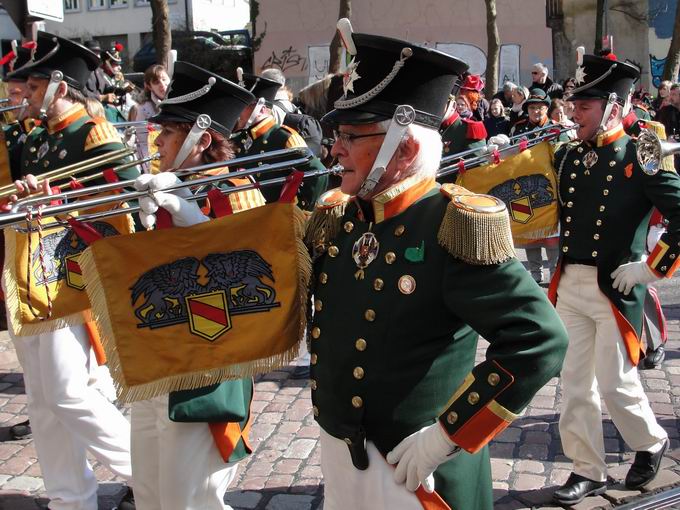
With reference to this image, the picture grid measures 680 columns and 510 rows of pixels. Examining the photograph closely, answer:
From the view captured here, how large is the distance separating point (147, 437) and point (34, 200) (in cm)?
104

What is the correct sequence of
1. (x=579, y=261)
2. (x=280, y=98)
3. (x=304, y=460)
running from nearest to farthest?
1. (x=579, y=261)
2. (x=304, y=460)
3. (x=280, y=98)

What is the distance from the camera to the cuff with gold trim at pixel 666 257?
4.09 m

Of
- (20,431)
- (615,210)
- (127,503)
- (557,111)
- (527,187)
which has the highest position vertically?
(615,210)

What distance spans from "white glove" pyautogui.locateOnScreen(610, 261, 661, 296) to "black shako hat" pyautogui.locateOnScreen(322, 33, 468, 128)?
6.99ft

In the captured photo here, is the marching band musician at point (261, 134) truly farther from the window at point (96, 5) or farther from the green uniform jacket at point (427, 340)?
the window at point (96, 5)

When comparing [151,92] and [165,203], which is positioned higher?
[165,203]

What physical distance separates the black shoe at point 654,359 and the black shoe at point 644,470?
2.17 m

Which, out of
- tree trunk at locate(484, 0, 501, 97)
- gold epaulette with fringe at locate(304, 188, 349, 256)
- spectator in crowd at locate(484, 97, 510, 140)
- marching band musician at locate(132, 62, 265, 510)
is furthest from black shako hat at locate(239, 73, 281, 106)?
tree trunk at locate(484, 0, 501, 97)

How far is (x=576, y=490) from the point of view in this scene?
434 centimetres

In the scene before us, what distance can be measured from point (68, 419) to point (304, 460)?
1429 mm

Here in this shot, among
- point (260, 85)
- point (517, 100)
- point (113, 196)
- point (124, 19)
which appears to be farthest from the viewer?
point (124, 19)

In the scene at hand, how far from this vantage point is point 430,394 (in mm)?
2447

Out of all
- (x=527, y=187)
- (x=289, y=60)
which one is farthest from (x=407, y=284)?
(x=289, y=60)

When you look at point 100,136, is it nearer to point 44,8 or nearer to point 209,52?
point 44,8
